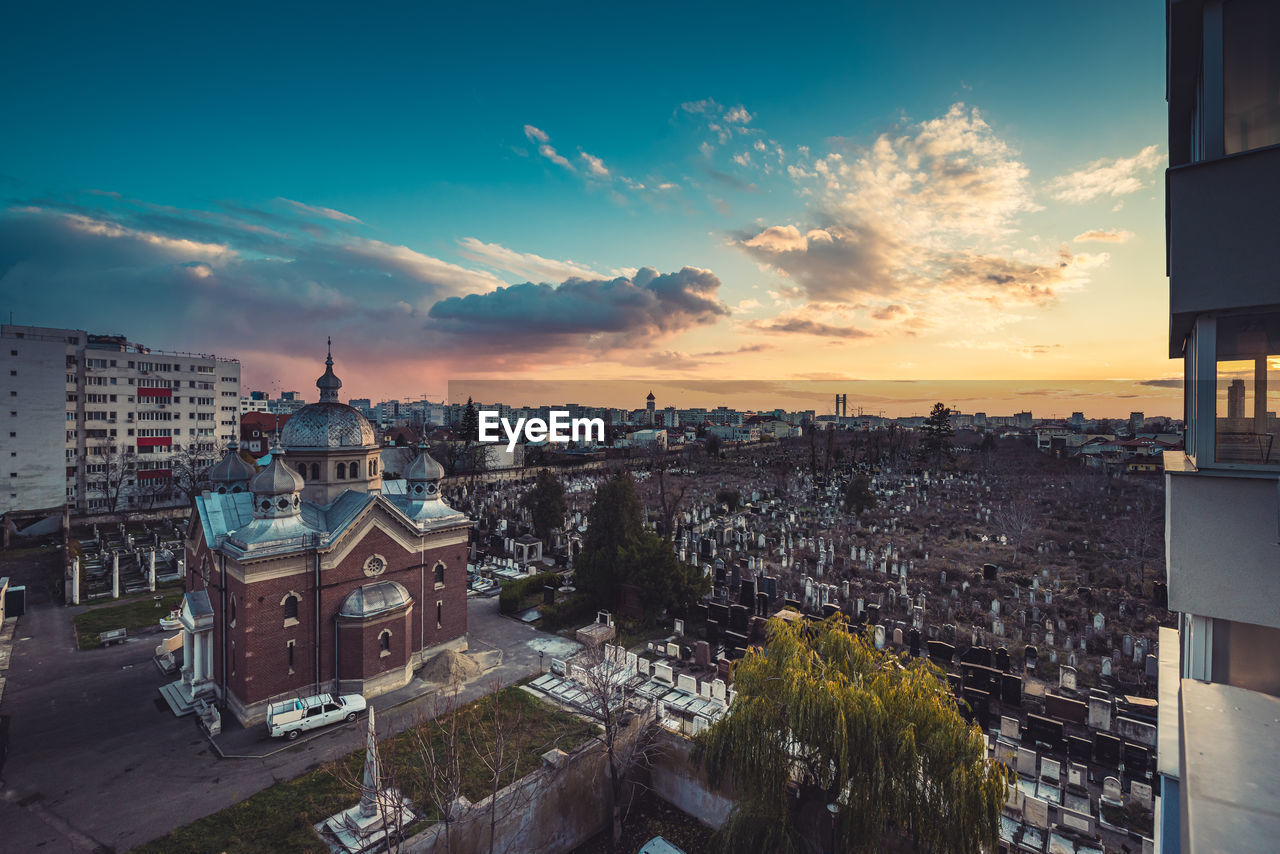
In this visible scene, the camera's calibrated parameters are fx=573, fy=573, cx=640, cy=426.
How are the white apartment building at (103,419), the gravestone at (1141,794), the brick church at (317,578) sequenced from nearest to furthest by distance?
the gravestone at (1141,794)
the brick church at (317,578)
the white apartment building at (103,419)

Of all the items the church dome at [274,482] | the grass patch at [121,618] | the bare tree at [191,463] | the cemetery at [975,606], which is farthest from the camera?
the bare tree at [191,463]

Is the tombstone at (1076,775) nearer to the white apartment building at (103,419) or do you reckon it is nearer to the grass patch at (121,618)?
the grass patch at (121,618)

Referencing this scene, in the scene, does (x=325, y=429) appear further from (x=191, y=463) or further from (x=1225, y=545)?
(x=191, y=463)

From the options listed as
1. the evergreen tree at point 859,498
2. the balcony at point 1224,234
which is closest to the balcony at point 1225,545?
the balcony at point 1224,234

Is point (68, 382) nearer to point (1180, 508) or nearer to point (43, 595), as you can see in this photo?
point (43, 595)

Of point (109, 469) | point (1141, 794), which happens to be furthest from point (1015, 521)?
point (109, 469)

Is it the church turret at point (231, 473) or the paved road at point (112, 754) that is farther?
the church turret at point (231, 473)

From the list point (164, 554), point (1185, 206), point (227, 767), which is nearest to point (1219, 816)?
point (1185, 206)

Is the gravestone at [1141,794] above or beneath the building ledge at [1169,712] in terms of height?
beneath
